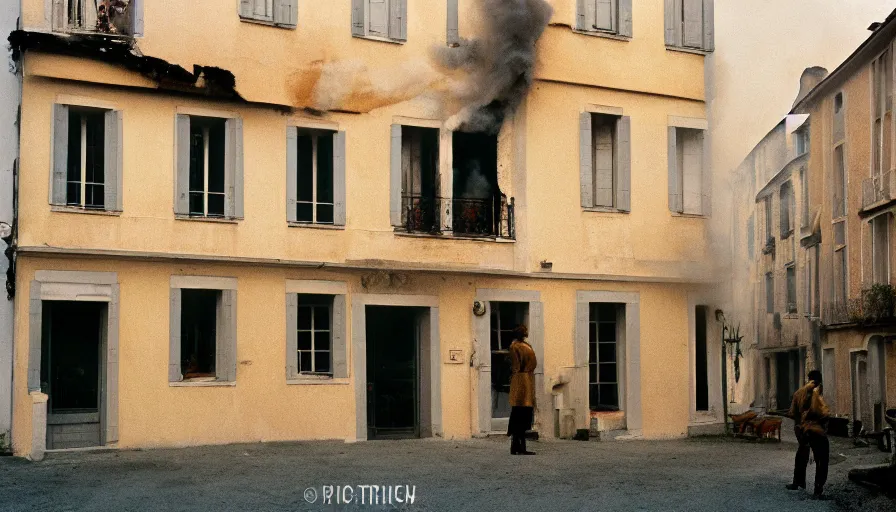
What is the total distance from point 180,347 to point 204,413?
1056mm

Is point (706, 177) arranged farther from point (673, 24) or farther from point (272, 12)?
point (272, 12)

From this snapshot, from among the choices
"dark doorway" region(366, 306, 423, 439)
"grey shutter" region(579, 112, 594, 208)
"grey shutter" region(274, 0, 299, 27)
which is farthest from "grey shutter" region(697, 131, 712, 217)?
"grey shutter" region(274, 0, 299, 27)

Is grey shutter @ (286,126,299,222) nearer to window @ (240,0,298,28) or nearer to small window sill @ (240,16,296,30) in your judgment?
small window sill @ (240,16,296,30)

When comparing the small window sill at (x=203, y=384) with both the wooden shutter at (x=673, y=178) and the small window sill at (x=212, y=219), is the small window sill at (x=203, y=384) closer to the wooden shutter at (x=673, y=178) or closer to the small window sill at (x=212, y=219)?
the small window sill at (x=212, y=219)

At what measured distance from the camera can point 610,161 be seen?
75.9 feet

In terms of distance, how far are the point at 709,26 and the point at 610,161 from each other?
3332mm

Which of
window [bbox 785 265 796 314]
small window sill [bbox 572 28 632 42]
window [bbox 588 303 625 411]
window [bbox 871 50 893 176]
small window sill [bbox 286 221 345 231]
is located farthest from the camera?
window [bbox 785 265 796 314]

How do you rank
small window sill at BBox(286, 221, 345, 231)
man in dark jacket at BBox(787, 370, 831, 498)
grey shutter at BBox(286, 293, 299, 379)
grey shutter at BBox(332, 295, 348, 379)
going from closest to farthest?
man in dark jacket at BBox(787, 370, 831, 498) < grey shutter at BBox(286, 293, 299, 379) < small window sill at BBox(286, 221, 345, 231) < grey shutter at BBox(332, 295, 348, 379)

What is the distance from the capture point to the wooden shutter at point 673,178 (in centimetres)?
2325

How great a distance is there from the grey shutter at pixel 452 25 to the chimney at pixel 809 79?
1702 centimetres

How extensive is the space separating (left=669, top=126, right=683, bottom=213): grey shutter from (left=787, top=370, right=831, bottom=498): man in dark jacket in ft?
30.2

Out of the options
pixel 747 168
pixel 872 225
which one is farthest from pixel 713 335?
pixel 747 168

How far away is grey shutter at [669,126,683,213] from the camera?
76.3 ft

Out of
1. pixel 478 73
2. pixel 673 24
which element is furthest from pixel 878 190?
pixel 478 73
